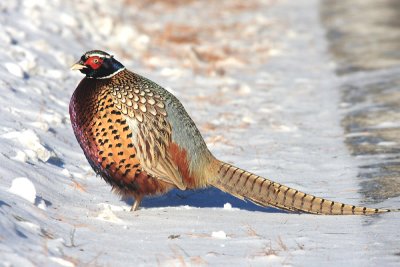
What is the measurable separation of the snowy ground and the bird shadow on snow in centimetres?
2

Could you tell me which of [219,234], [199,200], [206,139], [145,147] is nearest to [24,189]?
[145,147]

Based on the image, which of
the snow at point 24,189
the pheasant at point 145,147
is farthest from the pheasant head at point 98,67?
the snow at point 24,189

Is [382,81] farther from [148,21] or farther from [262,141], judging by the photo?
[148,21]

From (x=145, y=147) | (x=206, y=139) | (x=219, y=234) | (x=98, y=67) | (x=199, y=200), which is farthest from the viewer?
(x=206, y=139)

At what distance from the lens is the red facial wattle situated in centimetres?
539

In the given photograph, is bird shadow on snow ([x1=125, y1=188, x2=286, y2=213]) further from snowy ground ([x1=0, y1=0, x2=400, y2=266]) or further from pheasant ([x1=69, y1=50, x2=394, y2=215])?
pheasant ([x1=69, y1=50, x2=394, y2=215])

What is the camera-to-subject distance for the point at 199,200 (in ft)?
18.6

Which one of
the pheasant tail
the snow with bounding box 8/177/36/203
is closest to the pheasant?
the pheasant tail

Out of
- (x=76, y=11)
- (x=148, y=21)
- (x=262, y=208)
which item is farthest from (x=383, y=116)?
(x=148, y=21)

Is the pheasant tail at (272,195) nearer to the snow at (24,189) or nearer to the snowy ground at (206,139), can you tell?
the snowy ground at (206,139)

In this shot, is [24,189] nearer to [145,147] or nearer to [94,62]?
[145,147]

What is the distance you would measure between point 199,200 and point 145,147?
2.57 feet

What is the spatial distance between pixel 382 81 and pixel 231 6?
8264 mm

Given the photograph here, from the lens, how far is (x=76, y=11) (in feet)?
38.4
